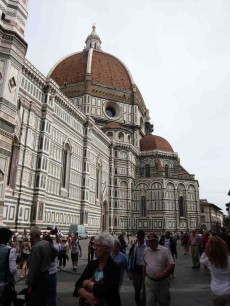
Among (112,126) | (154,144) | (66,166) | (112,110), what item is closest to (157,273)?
(66,166)

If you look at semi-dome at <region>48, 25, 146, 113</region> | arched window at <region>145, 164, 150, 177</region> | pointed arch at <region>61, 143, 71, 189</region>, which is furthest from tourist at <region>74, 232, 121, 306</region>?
semi-dome at <region>48, 25, 146, 113</region>

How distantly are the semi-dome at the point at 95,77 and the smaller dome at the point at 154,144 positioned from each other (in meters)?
7.53

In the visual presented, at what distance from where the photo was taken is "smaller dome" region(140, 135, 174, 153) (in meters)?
53.5

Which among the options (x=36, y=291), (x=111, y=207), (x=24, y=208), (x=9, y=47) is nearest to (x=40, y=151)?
(x=24, y=208)

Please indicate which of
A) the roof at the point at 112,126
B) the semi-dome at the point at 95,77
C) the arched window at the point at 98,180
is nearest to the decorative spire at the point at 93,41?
the semi-dome at the point at 95,77

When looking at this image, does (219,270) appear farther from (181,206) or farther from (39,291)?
(181,206)

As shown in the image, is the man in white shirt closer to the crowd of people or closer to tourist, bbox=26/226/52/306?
the crowd of people

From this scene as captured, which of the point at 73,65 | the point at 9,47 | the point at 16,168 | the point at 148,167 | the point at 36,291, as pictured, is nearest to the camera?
the point at 36,291

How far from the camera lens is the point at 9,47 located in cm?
1066

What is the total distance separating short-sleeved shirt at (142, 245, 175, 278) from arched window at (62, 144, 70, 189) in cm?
2782

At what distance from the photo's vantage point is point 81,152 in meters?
36.0

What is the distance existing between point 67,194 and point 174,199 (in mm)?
22229

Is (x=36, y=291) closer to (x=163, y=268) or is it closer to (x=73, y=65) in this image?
(x=163, y=268)

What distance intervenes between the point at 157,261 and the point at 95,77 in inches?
2090
